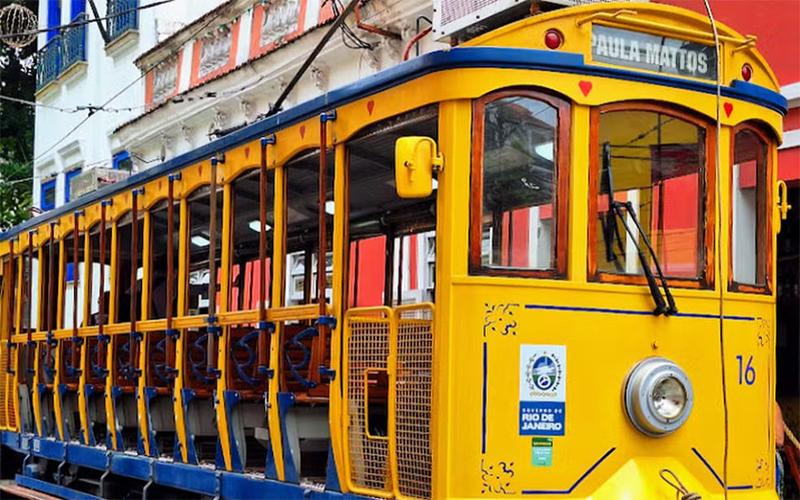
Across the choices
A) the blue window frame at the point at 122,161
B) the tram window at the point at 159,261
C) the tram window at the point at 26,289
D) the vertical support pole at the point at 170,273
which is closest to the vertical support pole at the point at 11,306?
the tram window at the point at 26,289

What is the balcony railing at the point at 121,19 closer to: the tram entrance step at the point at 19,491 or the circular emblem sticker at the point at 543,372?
the tram entrance step at the point at 19,491

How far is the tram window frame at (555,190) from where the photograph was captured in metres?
6.18

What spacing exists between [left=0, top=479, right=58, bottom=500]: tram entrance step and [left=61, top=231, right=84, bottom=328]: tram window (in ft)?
4.93

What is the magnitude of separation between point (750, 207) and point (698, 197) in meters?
0.46

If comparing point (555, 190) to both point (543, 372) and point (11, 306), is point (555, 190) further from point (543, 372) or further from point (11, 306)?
point (11, 306)

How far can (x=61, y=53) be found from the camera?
83.5ft

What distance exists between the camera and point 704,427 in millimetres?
6602

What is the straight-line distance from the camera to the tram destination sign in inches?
257

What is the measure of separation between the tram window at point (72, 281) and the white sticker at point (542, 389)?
5650mm

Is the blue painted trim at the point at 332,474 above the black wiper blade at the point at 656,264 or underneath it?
underneath

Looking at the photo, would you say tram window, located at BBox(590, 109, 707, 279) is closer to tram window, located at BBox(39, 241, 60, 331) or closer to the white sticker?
the white sticker

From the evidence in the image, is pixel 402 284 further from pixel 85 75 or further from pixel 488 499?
pixel 85 75

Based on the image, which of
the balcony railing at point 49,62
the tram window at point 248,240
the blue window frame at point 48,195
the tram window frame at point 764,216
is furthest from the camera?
the balcony railing at point 49,62

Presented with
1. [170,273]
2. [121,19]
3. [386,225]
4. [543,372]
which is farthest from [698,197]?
[121,19]
